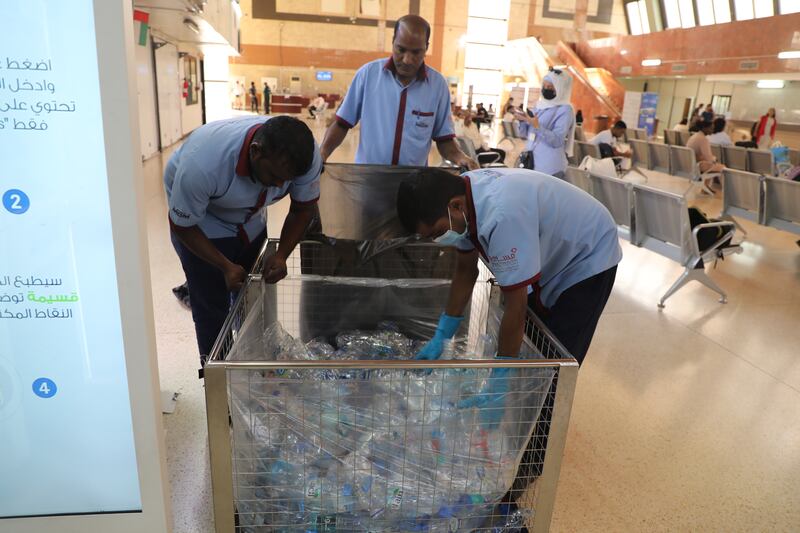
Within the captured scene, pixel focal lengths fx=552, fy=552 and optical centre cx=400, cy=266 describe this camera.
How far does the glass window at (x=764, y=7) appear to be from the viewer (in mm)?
16688

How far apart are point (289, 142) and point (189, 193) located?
410mm

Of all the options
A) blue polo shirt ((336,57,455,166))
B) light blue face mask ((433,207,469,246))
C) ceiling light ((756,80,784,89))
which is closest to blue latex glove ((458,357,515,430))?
light blue face mask ((433,207,469,246))

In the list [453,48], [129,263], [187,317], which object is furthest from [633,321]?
[453,48]

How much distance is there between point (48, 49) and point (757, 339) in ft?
13.3

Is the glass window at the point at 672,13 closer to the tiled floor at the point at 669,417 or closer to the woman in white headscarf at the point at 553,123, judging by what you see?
the woman in white headscarf at the point at 553,123

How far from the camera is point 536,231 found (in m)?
1.53

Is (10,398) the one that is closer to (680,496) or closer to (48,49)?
(48,49)

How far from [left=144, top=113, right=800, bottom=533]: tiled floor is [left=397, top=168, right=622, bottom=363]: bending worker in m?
0.61

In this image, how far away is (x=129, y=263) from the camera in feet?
3.31

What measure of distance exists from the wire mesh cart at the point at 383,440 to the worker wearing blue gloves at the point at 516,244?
5cm

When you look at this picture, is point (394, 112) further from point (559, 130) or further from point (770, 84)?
point (770, 84)

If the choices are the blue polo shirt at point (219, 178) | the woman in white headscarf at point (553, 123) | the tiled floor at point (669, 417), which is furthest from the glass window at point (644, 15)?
the blue polo shirt at point (219, 178)

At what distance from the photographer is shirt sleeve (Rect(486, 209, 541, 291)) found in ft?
4.86

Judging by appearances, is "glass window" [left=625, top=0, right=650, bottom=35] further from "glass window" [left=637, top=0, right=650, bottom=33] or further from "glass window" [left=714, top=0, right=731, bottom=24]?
"glass window" [left=714, top=0, right=731, bottom=24]
